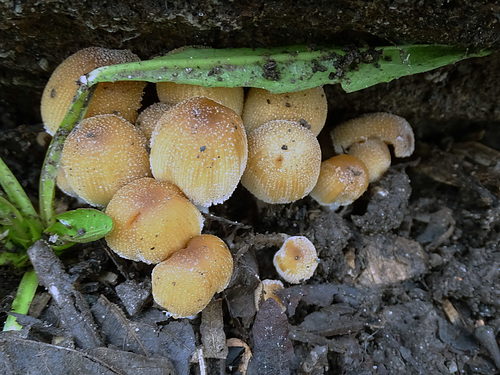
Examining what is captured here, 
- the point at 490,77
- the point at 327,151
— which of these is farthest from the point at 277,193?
the point at 490,77

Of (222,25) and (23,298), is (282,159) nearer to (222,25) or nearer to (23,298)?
(222,25)

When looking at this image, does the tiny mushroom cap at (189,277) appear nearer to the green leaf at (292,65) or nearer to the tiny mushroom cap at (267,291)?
the tiny mushroom cap at (267,291)

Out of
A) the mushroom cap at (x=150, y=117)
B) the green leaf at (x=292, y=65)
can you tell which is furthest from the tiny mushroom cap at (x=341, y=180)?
the mushroom cap at (x=150, y=117)

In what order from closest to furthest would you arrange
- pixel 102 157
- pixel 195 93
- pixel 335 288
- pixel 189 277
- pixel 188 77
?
pixel 189 277, pixel 102 157, pixel 188 77, pixel 195 93, pixel 335 288

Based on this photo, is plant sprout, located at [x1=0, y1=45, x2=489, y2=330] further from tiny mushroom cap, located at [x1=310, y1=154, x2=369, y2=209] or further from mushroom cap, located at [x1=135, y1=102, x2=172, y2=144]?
tiny mushroom cap, located at [x1=310, y1=154, x2=369, y2=209]

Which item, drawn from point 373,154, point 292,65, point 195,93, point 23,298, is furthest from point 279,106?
point 23,298
